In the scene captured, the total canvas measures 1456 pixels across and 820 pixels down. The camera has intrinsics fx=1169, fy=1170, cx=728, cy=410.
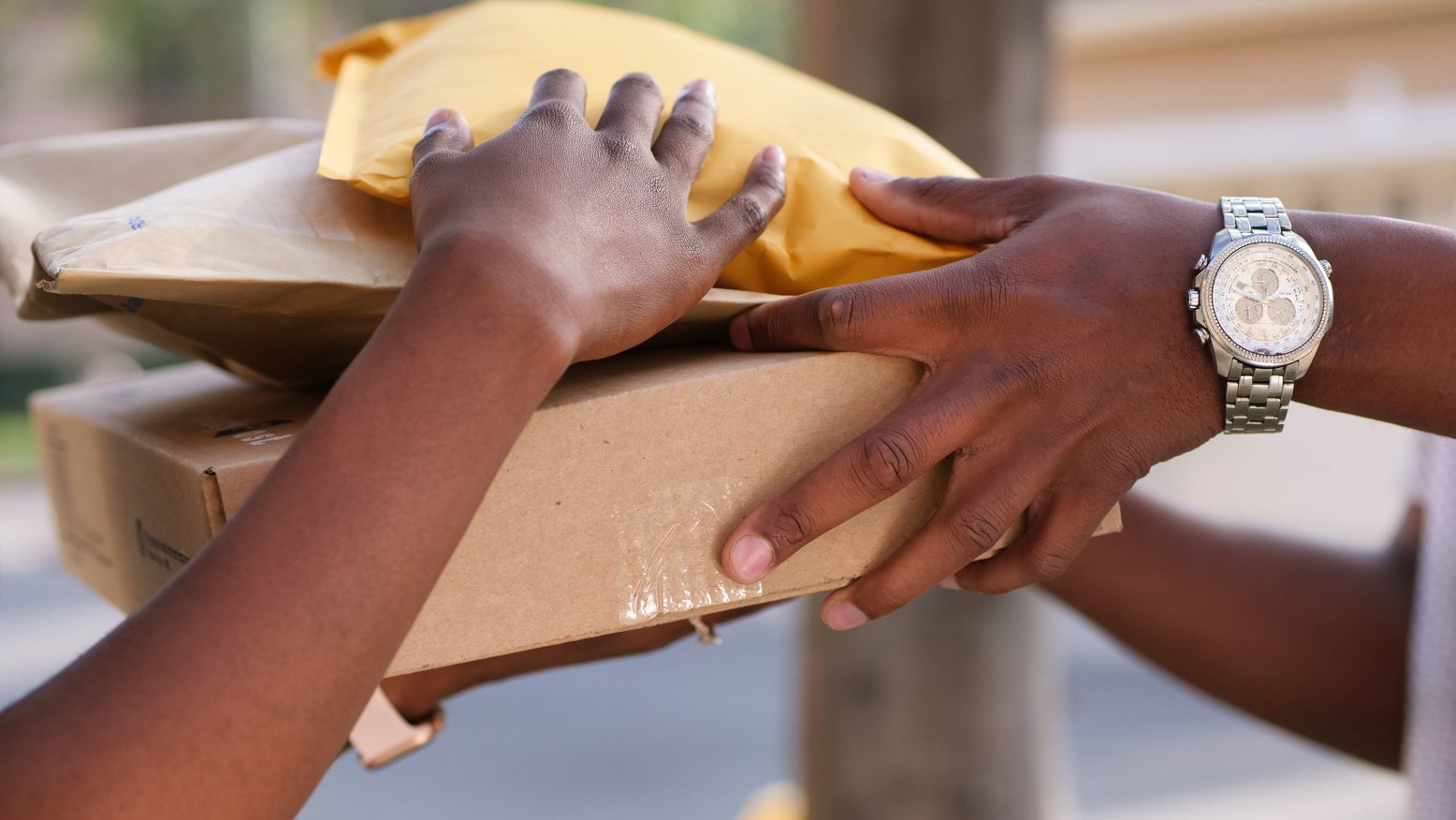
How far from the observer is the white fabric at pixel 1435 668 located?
1271 millimetres

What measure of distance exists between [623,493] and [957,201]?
0.32 m

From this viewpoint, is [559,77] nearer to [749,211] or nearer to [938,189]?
[749,211]

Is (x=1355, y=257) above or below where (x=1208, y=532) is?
Result: above

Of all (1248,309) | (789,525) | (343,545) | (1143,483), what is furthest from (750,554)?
(1143,483)

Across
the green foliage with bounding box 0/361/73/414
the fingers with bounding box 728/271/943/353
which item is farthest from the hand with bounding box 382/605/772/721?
the green foliage with bounding box 0/361/73/414

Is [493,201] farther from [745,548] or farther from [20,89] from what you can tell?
[20,89]

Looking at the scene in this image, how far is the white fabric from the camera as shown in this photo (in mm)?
1271

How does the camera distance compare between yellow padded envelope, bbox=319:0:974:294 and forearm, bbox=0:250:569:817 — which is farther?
yellow padded envelope, bbox=319:0:974:294

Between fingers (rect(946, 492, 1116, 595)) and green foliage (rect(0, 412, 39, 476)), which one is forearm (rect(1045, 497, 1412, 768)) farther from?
green foliage (rect(0, 412, 39, 476))

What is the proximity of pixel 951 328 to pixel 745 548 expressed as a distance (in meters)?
0.20

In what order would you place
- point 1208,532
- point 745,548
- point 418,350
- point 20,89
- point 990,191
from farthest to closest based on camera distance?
point 20,89, point 1208,532, point 990,191, point 745,548, point 418,350

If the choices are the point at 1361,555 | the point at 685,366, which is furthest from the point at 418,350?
the point at 1361,555

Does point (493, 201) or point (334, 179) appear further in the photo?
point (334, 179)

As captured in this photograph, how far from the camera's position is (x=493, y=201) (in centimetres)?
66
